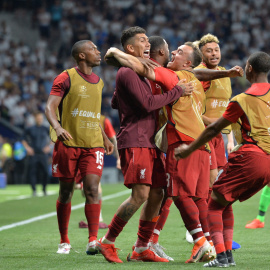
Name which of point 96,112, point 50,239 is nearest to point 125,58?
point 96,112

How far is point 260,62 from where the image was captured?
18.4 ft

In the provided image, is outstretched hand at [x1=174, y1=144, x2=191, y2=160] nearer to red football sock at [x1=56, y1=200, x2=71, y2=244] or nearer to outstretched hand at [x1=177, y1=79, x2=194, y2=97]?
outstretched hand at [x1=177, y1=79, x2=194, y2=97]

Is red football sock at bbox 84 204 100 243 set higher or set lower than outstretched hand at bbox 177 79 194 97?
lower

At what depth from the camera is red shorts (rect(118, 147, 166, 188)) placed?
20.1 ft

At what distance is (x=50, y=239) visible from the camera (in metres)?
8.29

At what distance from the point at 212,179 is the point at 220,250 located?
6.53 ft

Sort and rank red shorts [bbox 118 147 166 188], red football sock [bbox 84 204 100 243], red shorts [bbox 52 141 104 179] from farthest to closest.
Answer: red shorts [bbox 52 141 104 179] → red football sock [bbox 84 204 100 243] → red shorts [bbox 118 147 166 188]

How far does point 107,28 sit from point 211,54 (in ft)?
68.7

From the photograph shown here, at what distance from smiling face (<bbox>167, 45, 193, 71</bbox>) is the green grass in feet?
6.30

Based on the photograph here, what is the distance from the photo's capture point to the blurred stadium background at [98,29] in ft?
86.2

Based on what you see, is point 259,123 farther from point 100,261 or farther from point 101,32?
point 101,32

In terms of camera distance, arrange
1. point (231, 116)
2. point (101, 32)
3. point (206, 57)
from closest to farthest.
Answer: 1. point (231, 116)
2. point (206, 57)
3. point (101, 32)

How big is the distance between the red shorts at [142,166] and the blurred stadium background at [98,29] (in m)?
18.5

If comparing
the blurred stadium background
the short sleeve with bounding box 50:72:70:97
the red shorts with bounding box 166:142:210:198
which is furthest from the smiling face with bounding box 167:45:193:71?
the blurred stadium background
